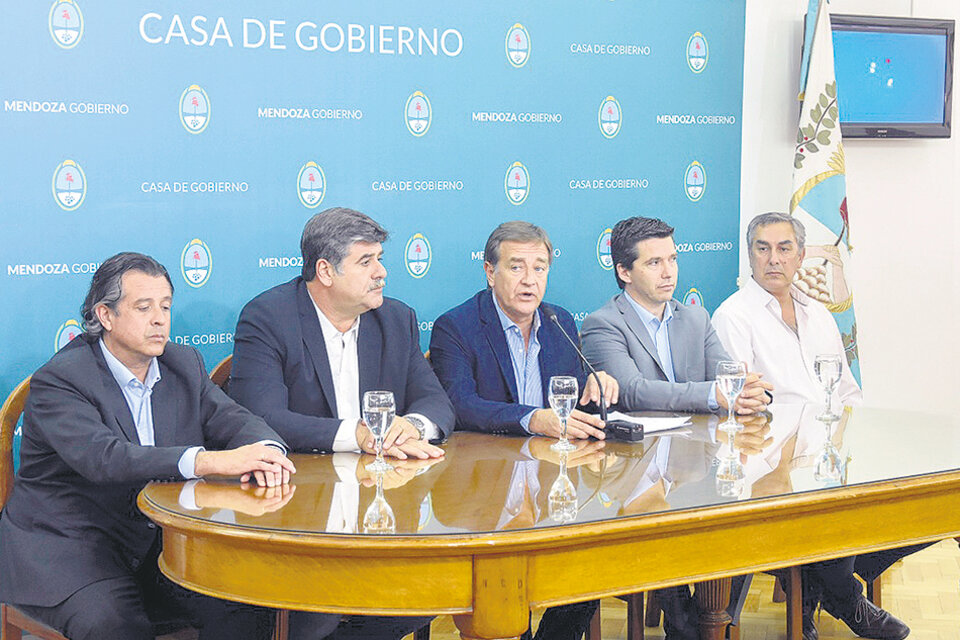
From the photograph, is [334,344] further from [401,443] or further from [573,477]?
[573,477]

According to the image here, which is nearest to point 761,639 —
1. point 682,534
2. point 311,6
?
point 682,534

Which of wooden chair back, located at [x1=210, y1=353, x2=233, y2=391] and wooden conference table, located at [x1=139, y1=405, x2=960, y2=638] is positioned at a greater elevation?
wooden chair back, located at [x1=210, y1=353, x2=233, y2=391]

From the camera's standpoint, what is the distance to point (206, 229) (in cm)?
382

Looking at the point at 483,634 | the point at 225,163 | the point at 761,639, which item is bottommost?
the point at 761,639

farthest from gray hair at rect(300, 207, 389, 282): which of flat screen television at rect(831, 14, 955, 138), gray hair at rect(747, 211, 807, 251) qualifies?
flat screen television at rect(831, 14, 955, 138)

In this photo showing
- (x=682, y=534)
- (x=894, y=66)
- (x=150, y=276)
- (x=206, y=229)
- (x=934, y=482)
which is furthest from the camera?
(x=894, y=66)

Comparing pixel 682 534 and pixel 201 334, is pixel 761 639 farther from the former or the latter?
pixel 201 334

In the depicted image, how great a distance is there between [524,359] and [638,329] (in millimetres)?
452

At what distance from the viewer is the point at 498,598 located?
7.22ft

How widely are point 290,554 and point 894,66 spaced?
4161 mm

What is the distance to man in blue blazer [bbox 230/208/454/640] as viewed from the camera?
3.22 meters

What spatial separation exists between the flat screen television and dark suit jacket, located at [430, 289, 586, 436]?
2.26 m

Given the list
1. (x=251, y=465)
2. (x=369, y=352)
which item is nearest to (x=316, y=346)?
(x=369, y=352)

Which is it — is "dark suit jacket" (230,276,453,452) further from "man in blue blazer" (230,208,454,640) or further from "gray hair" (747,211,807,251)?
"gray hair" (747,211,807,251)
